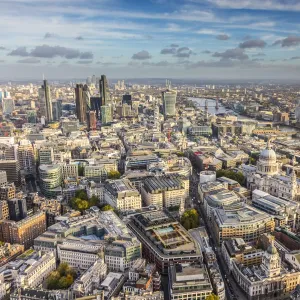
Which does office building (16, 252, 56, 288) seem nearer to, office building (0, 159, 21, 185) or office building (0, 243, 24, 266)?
office building (0, 243, 24, 266)

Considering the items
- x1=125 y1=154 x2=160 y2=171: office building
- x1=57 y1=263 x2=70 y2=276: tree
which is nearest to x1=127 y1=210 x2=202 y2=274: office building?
x1=57 y1=263 x2=70 y2=276: tree

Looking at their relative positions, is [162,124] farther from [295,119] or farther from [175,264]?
[175,264]

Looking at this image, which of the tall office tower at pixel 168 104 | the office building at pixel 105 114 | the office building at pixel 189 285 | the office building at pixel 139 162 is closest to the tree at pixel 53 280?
the office building at pixel 189 285

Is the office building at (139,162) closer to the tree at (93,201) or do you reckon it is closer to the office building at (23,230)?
the tree at (93,201)

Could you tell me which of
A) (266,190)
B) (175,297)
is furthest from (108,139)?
(175,297)

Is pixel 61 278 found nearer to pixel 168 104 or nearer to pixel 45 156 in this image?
pixel 45 156

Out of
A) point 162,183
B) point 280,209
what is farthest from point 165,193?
point 280,209

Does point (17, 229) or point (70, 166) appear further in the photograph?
point (70, 166)

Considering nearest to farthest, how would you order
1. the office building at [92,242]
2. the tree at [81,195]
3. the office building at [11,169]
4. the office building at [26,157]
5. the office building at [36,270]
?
the office building at [36,270] → the office building at [92,242] → the tree at [81,195] → the office building at [11,169] → the office building at [26,157]
